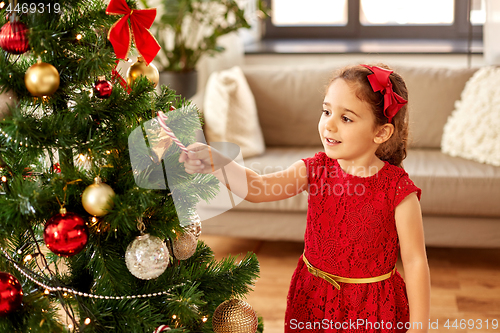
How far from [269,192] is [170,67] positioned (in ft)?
5.57

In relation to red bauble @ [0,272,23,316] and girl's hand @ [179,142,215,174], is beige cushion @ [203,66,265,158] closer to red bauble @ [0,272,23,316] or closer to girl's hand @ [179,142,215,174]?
girl's hand @ [179,142,215,174]

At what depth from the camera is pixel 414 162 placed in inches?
85.0

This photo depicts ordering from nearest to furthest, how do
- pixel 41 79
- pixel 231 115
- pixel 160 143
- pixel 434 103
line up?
1. pixel 41 79
2. pixel 160 143
3. pixel 231 115
4. pixel 434 103

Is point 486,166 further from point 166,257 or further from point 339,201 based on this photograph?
point 166,257

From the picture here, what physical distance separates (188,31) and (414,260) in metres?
2.05

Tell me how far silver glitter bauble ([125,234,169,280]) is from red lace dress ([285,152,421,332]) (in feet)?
1.48

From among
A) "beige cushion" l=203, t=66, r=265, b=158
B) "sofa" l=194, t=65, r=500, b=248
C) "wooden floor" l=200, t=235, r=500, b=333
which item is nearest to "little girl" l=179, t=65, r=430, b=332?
"wooden floor" l=200, t=235, r=500, b=333

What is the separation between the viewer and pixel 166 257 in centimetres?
82

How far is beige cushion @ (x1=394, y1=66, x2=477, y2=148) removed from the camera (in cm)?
241

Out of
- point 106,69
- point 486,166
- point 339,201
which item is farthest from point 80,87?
point 486,166

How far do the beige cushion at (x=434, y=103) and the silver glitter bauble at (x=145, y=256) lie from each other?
1891 millimetres

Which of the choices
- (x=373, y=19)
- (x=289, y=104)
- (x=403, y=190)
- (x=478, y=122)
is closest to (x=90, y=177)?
(x=403, y=190)

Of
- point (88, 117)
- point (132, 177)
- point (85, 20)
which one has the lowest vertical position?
point (132, 177)

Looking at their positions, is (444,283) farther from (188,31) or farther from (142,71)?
(188,31)
